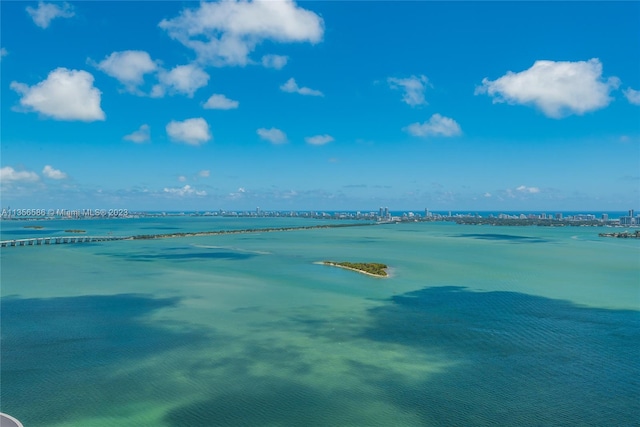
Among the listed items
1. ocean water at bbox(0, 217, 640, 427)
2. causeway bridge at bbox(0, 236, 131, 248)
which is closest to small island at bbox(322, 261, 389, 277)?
ocean water at bbox(0, 217, 640, 427)

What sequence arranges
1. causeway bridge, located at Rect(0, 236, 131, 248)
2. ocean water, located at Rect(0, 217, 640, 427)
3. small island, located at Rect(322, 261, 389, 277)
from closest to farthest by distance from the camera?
1. ocean water, located at Rect(0, 217, 640, 427)
2. small island, located at Rect(322, 261, 389, 277)
3. causeway bridge, located at Rect(0, 236, 131, 248)

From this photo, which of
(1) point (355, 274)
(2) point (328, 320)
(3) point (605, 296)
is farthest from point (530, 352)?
(1) point (355, 274)

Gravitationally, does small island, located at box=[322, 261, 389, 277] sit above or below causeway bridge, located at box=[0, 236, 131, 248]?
above

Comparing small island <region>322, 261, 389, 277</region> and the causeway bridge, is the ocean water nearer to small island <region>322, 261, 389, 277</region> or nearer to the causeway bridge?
small island <region>322, 261, 389, 277</region>

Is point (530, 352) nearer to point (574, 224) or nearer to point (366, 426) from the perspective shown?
point (366, 426)

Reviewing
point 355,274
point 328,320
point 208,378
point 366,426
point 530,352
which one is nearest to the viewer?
point 366,426

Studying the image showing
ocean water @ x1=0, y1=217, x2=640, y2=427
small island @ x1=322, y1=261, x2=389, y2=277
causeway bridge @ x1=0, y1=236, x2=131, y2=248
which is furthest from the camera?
causeway bridge @ x1=0, y1=236, x2=131, y2=248

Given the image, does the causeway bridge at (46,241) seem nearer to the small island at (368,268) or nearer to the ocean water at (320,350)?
the ocean water at (320,350)

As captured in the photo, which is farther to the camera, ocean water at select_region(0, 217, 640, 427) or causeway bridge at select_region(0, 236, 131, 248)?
causeway bridge at select_region(0, 236, 131, 248)

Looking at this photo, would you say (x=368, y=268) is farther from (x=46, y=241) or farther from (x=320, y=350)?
(x=46, y=241)
